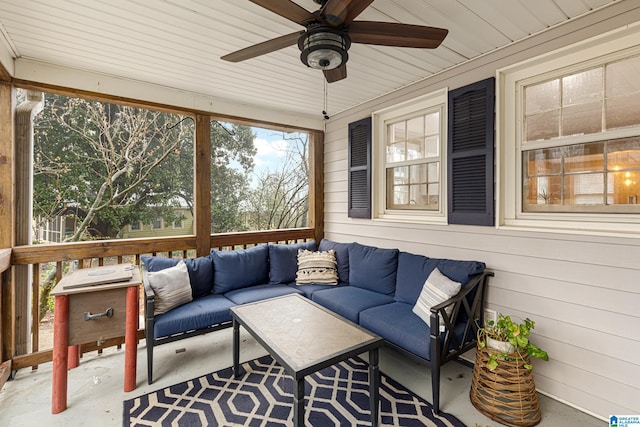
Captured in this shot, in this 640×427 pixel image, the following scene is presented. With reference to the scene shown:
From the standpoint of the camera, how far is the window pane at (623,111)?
1.84 metres

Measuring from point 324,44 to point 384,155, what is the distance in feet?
7.26

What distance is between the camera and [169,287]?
258 cm

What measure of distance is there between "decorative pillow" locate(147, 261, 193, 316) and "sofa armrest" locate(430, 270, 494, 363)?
2.12 meters

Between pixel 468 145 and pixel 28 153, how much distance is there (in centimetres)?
379

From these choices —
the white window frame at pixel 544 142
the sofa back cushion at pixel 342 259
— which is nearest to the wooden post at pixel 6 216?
the sofa back cushion at pixel 342 259

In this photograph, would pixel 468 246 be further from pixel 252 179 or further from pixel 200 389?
pixel 252 179

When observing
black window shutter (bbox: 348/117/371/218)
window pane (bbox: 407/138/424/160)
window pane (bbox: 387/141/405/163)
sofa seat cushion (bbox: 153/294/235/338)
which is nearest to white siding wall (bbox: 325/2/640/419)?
window pane (bbox: 407/138/424/160)

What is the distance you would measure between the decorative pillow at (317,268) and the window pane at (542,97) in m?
2.37

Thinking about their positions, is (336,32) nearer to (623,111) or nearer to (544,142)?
(544,142)

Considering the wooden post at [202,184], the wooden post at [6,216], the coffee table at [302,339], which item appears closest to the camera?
the coffee table at [302,339]

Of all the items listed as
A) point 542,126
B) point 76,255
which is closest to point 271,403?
point 76,255

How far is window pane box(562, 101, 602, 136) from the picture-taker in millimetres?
1997

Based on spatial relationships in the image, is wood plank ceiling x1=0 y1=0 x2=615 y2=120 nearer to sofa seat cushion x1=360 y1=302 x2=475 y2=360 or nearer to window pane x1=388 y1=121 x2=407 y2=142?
window pane x1=388 y1=121 x2=407 y2=142

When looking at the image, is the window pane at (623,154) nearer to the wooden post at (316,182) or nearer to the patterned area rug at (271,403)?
the patterned area rug at (271,403)
